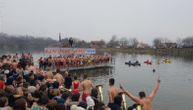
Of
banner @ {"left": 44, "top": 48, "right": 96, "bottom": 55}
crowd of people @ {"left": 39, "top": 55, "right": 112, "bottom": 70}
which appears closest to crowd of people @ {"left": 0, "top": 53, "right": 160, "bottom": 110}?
crowd of people @ {"left": 39, "top": 55, "right": 112, "bottom": 70}

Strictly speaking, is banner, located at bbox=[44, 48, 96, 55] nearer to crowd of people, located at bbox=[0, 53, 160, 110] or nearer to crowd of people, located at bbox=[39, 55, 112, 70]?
crowd of people, located at bbox=[39, 55, 112, 70]

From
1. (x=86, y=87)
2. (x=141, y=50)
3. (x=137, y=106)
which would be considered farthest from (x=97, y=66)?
(x=141, y=50)

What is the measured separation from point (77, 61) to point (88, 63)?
2797mm

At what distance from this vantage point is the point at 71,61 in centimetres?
4066

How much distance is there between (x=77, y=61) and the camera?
4209 centimetres

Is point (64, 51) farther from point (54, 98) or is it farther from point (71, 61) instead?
point (54, 98)

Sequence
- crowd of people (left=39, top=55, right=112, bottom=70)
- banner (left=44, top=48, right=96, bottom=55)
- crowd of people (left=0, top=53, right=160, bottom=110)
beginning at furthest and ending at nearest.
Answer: banner (left=44, top=48, right=96, bottom=55), crowd of people (left=39, top=55, right=112, bottom=70), crowd of people (left=0, top=53, right=160, bottom=110)

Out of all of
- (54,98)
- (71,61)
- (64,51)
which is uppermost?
(64,51)

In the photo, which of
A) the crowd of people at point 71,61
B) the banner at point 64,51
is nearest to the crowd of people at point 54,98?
the crowd of people at point 71,61

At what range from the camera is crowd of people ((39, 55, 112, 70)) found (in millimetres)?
36194

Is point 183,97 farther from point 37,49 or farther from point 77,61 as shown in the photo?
point 37,49

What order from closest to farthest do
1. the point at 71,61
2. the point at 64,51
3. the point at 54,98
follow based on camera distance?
the point at 54,98 → the point at 71,61 → the point at 64,51

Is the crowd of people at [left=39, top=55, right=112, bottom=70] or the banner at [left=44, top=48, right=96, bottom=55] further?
the banner at [left=44, top=48, right=96, bottom=55]

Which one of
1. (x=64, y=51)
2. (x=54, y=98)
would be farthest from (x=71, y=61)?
(x=54, y=98)
